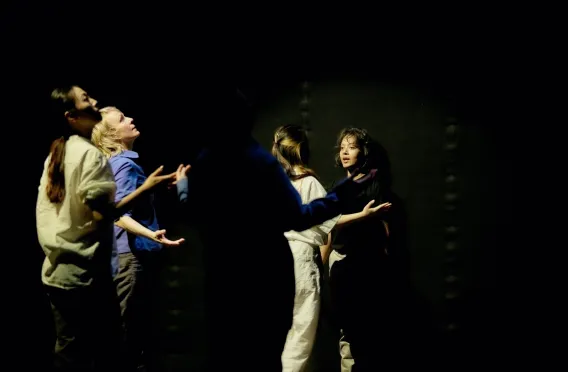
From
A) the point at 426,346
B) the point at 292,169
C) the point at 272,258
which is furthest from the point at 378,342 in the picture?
the point at 272,258

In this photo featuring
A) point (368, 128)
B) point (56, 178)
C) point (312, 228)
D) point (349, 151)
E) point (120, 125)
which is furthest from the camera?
point (368, 128)

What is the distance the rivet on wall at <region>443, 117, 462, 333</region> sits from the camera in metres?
3.57

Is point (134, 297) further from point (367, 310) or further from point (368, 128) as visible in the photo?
point (368, 128)

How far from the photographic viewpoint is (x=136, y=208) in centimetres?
321

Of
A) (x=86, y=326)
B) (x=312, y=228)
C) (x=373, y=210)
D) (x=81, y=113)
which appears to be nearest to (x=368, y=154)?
(x=373, y=210)

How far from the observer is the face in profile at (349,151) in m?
3.43

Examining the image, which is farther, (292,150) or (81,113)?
(292,150)

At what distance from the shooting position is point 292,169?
3279 millimetres

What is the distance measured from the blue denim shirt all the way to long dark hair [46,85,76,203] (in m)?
0.54

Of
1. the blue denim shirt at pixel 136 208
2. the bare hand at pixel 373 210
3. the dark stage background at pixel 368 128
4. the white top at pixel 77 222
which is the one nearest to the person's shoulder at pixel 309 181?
the bare hand at pixel 373 210

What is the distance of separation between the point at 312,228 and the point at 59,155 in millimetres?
1271

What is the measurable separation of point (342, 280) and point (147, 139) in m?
1.42

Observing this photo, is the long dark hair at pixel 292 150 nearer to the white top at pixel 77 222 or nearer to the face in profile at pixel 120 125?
the face in profile at pixel 120 125

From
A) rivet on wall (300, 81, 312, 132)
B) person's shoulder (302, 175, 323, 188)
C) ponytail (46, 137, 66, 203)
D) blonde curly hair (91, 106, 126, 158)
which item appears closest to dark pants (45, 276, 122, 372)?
ponytail (46, 137, 66, 203)
